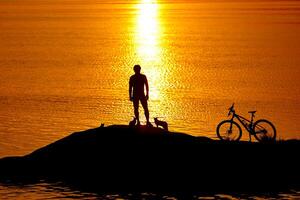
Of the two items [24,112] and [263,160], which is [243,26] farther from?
[263,160]

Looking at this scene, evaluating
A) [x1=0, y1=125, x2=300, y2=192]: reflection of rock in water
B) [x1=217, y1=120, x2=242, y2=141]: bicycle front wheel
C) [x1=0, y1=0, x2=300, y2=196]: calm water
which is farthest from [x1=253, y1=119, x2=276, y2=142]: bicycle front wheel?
[x1=0, y1=0, x2=300, y2=196]: calm water

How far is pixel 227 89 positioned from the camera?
67.7 metres

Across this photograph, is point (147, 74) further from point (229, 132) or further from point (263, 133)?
point (263, 133)

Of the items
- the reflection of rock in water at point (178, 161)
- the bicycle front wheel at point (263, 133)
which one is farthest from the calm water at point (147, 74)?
the bicycle front wheel at point (263, 133)

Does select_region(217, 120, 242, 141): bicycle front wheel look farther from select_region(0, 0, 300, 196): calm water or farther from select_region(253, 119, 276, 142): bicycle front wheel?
select_region(0, 0, 300, 196): calm water

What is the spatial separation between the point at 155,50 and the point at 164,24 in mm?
61157

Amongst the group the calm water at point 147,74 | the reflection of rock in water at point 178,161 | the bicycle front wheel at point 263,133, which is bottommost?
the reflection of rock in water at point 178,161

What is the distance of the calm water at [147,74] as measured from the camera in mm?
51469

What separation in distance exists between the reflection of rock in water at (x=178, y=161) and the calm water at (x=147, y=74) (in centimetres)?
1149

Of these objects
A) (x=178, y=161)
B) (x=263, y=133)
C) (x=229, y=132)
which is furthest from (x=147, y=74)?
(x=178, y=161)

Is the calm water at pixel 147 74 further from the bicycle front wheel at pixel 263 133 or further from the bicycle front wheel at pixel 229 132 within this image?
the bicycle front wheel at pixel 263 133

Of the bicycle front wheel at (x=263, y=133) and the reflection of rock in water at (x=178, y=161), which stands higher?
the bicycle front wheel at (x=263, y=133)

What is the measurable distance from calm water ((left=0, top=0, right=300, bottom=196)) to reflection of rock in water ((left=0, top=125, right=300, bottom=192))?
37.7ft

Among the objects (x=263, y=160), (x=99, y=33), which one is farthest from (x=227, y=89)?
(x=99, y=33)
